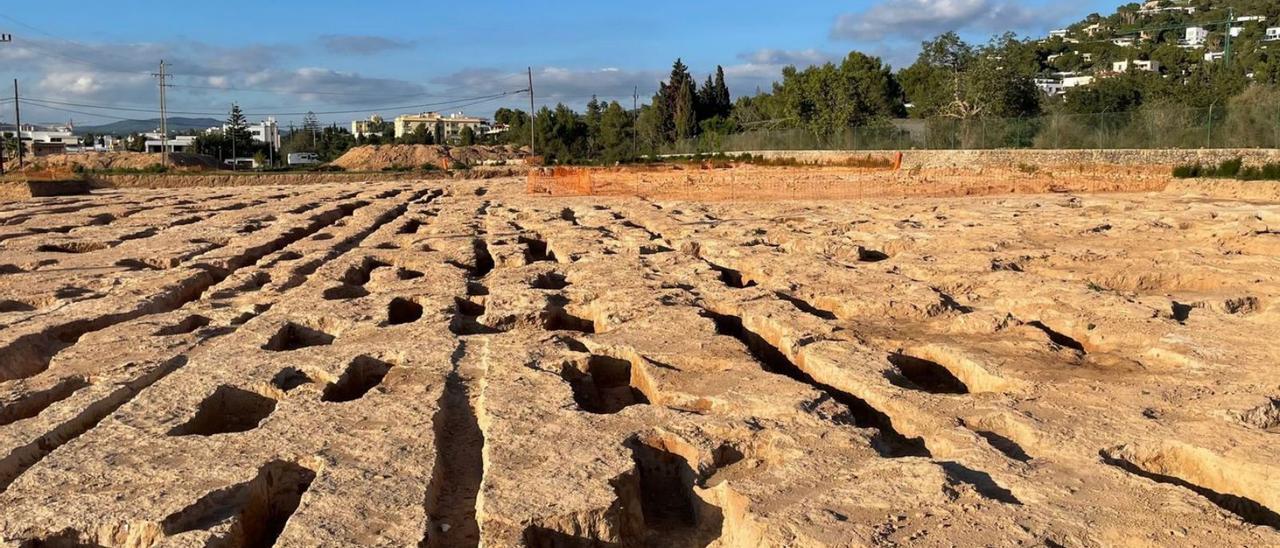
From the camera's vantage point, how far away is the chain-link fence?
2095 centimetres

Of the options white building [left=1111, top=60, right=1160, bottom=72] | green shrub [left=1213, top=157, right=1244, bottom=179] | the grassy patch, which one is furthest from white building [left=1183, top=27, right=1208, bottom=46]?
green shrub [left=1213, top=157, right=1244, bottom=179]

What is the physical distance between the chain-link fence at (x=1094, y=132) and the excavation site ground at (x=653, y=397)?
44.3 feet

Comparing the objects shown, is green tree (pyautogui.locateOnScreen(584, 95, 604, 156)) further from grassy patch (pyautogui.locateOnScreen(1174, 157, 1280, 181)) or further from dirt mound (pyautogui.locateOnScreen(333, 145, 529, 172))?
grassy patch (pyautogui.locateOnScreen(1174, 157, 1280, 181))

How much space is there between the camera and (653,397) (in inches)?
192

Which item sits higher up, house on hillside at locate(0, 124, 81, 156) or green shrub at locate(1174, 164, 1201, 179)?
house on hillside at locate(0, 124, 81, 156)

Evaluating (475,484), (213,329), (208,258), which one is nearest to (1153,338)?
(475,484)

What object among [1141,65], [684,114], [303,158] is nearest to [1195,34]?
[1141,65]

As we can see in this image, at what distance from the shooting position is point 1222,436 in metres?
3.93

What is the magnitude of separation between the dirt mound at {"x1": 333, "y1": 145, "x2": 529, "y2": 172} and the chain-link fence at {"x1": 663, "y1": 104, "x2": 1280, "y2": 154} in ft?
86.4

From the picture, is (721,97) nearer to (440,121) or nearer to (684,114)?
(684,114)

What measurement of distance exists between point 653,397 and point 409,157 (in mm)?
56505

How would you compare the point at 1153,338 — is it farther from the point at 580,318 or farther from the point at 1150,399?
the point at 580,318

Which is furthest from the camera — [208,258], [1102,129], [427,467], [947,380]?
[1102,129]

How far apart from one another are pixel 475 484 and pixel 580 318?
3.20 meters
